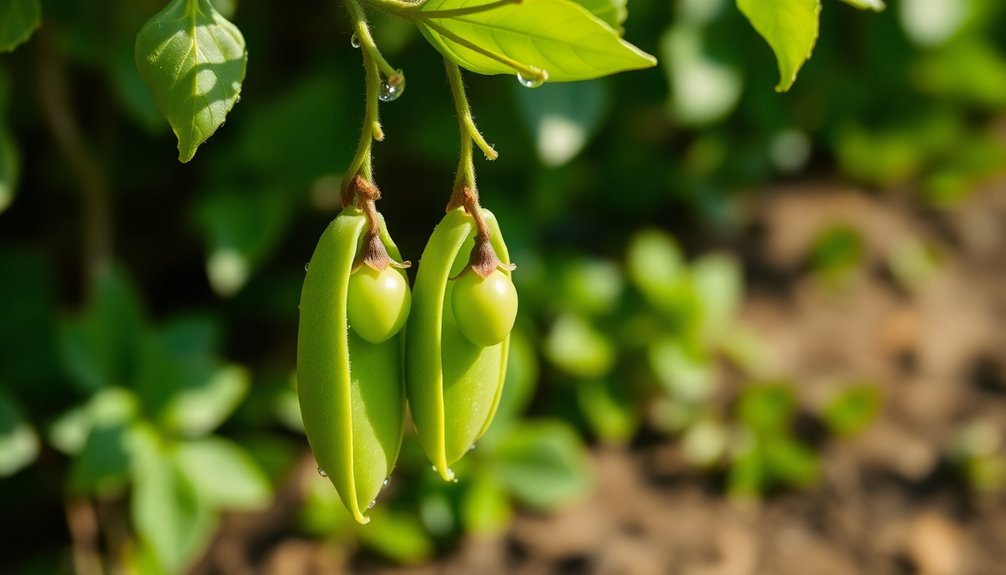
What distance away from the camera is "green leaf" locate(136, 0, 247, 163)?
676 mm

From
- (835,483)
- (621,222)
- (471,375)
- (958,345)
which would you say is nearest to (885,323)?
(958,345)

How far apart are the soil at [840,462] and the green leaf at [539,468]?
0.07 m

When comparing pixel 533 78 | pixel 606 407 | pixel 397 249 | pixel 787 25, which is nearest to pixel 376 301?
pixel 397 249

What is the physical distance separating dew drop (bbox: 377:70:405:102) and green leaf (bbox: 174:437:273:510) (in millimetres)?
672

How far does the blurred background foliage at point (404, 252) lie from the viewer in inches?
49.9

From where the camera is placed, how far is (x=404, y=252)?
1611mm

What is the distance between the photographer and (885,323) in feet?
5.78

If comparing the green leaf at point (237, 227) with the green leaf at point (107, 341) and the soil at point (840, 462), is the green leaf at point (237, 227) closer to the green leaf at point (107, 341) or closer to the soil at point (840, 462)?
the green leaf at point (107, 341)

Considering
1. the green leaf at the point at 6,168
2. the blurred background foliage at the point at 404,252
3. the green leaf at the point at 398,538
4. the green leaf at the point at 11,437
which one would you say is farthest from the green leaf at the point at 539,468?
the green leaf at the point at 6,168

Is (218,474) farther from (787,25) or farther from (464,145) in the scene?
(787,25)

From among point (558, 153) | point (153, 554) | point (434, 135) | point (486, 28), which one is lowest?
point (153, 554)

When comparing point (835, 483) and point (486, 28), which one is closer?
point (486, 28)

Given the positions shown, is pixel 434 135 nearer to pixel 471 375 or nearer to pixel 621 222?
pixel 621 222

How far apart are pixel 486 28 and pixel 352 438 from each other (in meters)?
0.25
